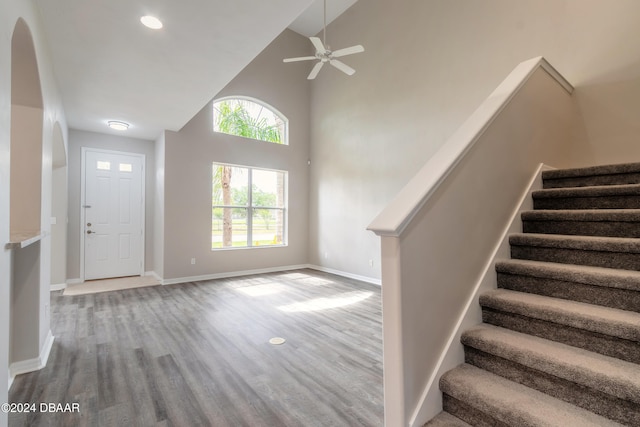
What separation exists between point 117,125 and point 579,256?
6.28 m

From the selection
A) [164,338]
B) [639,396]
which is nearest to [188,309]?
[164,338]

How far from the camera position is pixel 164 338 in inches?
121

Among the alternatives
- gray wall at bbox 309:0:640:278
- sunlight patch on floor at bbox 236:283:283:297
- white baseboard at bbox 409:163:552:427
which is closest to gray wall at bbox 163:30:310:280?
gray wall at bbox 309:0:640:278

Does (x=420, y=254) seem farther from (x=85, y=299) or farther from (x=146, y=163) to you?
(x=146, y=163)

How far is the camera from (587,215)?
6.71 ft

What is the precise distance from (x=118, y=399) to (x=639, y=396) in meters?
2.83

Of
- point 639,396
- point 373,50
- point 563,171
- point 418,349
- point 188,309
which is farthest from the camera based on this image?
point 373,50

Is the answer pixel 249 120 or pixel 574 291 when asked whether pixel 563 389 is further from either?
pixel 249 120

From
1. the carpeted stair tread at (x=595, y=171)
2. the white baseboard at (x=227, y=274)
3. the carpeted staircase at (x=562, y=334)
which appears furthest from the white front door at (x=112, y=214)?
the carpeted stair tread at (x=595, y=171)

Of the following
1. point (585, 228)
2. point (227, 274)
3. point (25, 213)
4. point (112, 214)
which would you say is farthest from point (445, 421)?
point (112, 214)

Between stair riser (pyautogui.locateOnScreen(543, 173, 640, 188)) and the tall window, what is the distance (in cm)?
517

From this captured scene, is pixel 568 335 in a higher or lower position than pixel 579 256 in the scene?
lower

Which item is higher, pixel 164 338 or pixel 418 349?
pixel 418 349

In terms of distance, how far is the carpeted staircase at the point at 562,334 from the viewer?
1249 mm
